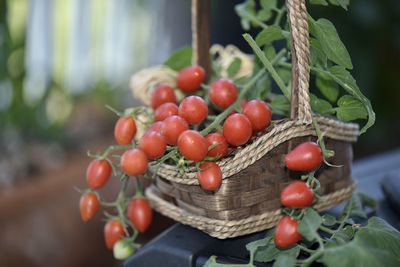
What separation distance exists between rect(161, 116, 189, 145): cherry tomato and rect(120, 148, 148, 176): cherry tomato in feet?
0.13

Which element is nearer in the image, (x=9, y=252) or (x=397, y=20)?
(x=9, y=252)

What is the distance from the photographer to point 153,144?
34.0 inches

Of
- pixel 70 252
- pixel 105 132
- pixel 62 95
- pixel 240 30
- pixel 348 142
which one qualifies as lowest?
pixel 70 252

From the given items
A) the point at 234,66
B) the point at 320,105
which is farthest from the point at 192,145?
the point at 234,66

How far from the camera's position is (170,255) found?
0.95m

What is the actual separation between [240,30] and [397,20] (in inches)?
24.3

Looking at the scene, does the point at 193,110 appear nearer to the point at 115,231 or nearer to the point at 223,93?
the point at 223,93

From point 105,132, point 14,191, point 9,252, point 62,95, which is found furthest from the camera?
point 105,132

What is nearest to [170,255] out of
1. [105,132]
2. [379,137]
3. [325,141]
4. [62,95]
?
[325,141]

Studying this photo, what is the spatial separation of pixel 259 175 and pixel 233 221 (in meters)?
0.07

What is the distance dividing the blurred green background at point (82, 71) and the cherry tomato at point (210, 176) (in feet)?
4.25

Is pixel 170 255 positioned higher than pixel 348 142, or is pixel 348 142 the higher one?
pixel 348 142

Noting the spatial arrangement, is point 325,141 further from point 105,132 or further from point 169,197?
point 105,132

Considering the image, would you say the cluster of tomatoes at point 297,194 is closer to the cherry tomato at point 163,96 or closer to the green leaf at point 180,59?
the cherry tomato at point 163,96
